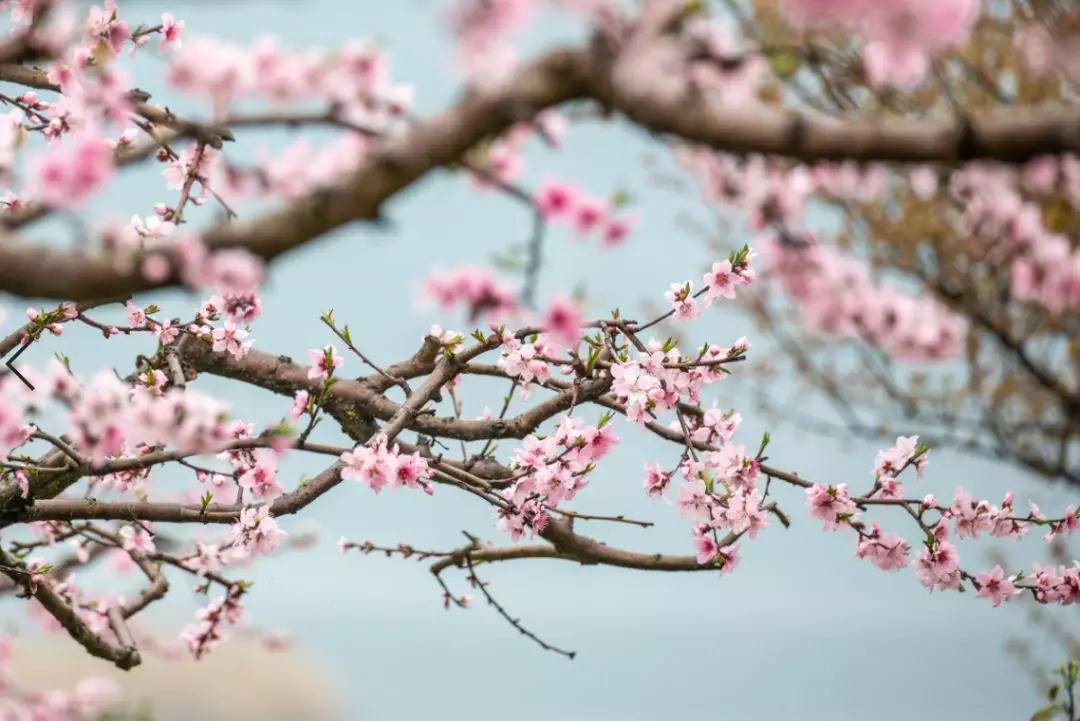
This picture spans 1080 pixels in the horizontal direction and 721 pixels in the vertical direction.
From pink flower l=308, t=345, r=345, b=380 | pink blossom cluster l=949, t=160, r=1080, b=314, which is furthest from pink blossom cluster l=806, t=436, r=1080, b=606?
pink flower l=308, t=345, r=345, b=380

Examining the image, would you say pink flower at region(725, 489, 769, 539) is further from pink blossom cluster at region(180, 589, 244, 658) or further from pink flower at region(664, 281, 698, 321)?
pink blossom cluster at region(180, 589, 244, 658)

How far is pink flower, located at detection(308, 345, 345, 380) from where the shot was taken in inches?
149

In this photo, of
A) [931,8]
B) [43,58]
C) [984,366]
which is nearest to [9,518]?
[43,58]

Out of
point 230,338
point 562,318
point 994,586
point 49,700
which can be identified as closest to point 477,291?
point 562,318

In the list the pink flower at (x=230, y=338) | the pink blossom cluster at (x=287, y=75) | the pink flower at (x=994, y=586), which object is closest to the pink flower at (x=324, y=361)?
the pink flower at (x=230, y=338)

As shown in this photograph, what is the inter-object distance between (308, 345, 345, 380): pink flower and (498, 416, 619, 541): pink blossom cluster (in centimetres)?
82

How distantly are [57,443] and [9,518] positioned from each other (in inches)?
31.3

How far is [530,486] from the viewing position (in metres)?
3.87

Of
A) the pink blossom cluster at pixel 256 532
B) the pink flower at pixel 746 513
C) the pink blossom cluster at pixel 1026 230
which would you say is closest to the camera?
the pink blossom cluster at pixel 1026 230

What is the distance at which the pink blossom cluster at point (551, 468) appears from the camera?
150 inches

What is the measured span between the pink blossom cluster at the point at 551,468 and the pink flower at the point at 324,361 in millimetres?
815

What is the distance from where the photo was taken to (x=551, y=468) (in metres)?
3.82

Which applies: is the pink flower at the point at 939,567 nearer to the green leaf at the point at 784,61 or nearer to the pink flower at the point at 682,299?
the pink flower at the point at 682,299

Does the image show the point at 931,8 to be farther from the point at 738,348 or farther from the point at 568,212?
the point at 738,348
